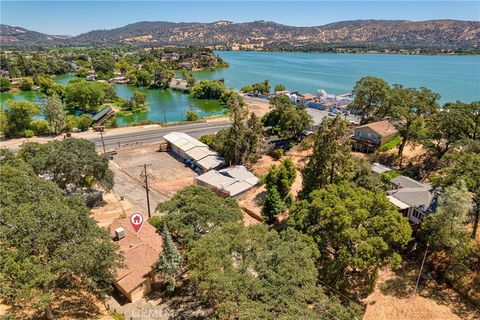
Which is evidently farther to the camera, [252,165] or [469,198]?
[252,165]

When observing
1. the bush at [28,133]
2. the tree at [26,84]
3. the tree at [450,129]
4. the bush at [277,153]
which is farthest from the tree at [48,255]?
the tree at [26,84]

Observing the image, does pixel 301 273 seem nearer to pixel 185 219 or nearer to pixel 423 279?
pixel 185 219

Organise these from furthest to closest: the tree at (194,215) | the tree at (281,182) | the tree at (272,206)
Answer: the tree at (281,182), the tree at (272,206), the tree at (194,215)

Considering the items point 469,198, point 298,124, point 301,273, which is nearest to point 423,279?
point 469,198

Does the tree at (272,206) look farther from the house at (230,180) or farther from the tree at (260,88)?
the tree at (260,88)

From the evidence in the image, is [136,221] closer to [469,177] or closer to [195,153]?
[195,153]

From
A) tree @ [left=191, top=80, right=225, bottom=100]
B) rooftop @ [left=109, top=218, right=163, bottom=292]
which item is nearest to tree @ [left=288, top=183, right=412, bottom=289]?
rooftop @ [left=109, top=218, right=163, bottom=292]

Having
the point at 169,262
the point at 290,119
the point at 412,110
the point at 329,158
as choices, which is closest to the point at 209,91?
the point at 290,119
